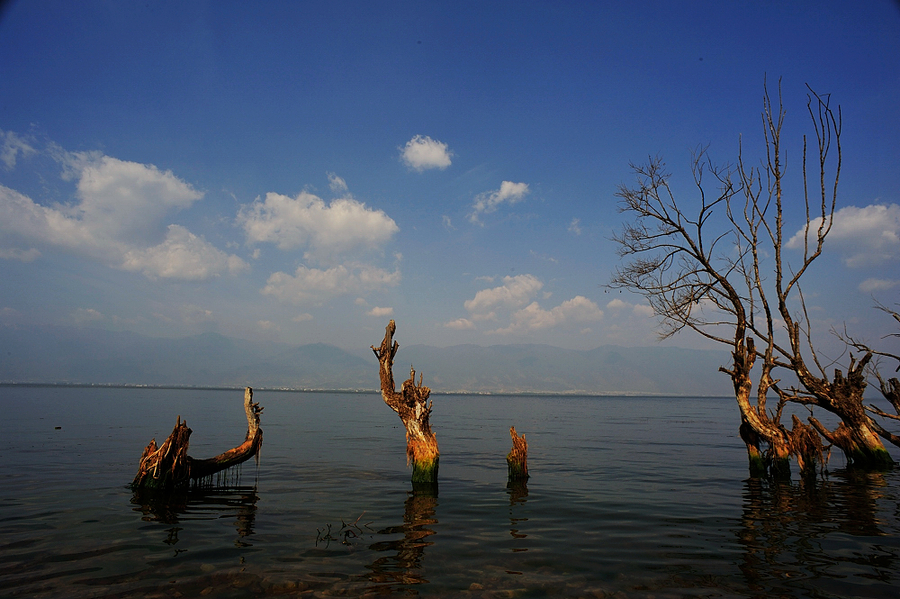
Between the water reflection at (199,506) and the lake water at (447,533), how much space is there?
0.21ft

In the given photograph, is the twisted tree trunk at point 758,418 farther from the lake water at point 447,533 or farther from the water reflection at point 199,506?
the water reflection at point 199,506

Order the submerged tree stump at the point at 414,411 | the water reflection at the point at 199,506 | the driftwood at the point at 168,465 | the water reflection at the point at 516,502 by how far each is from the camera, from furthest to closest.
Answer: the submerged tree stump at the point at 414,411 < the driftwood at the point at 168,465 < the water reflection at the point at 199,506 < the water reflection at the point at 516,502

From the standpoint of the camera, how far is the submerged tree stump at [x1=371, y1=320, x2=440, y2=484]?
50.3 feet

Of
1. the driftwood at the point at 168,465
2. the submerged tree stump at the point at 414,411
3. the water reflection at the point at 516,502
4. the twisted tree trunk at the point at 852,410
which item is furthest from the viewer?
the twisted tree trunk at the point at 852,410

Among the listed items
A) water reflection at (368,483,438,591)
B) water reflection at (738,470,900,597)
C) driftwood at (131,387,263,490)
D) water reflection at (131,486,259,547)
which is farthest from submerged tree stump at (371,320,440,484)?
water reflection at (738,470,900,597)

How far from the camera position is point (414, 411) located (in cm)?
1536

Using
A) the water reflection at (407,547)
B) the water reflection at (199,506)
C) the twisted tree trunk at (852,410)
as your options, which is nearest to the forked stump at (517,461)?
the water reflection at (407,547)

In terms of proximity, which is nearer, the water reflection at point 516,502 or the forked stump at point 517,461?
the water reflection at point 516,502

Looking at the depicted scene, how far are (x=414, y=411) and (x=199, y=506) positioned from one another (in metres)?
6.41

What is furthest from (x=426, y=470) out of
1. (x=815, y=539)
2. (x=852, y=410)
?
(x=852, y=410)

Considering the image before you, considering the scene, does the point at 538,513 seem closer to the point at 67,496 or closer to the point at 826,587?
the point at 826,587

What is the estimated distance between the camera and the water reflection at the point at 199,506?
36.5 ft

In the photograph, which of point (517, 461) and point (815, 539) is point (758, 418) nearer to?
point (815, 539)

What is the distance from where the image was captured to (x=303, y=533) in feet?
35.3
